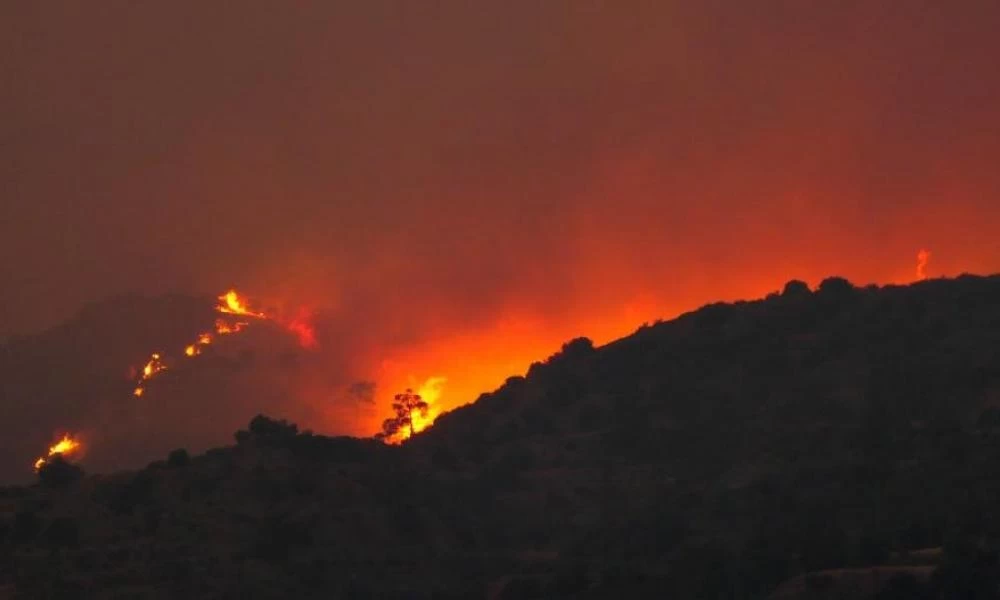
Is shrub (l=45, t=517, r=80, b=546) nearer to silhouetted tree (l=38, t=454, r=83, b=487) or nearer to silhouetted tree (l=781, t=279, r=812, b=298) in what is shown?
silhouetted tree (l=38, t=454, r=83, b=487)

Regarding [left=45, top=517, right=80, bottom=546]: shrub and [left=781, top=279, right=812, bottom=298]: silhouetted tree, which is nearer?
[left=45, top=517, right=80, bottom=546]: shrub

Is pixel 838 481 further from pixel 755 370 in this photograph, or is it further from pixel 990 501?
pixel 755 370

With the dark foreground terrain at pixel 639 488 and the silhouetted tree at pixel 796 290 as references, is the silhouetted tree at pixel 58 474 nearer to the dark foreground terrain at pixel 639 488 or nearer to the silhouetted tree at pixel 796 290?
the dark foreground terrain at pixel 639 488

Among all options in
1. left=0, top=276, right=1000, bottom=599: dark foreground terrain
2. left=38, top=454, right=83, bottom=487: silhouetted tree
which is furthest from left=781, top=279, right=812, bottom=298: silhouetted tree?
left=38, top=454, right=83, bottom=487: silhouetted tree

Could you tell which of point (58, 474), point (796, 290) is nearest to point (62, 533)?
point (58, 474)

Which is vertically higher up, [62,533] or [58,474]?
[58,474]

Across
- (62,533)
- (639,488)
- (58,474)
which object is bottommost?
(639,488)

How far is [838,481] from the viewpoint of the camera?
114 metres

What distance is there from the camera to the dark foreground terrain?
95.8 meters

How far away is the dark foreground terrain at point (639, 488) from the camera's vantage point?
95.8 meters

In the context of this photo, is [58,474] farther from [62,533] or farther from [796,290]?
[796,290]

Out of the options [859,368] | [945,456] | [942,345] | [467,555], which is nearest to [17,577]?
[467,555]

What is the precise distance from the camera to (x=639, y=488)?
133625 mm

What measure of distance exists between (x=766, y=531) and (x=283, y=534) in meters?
43.3
